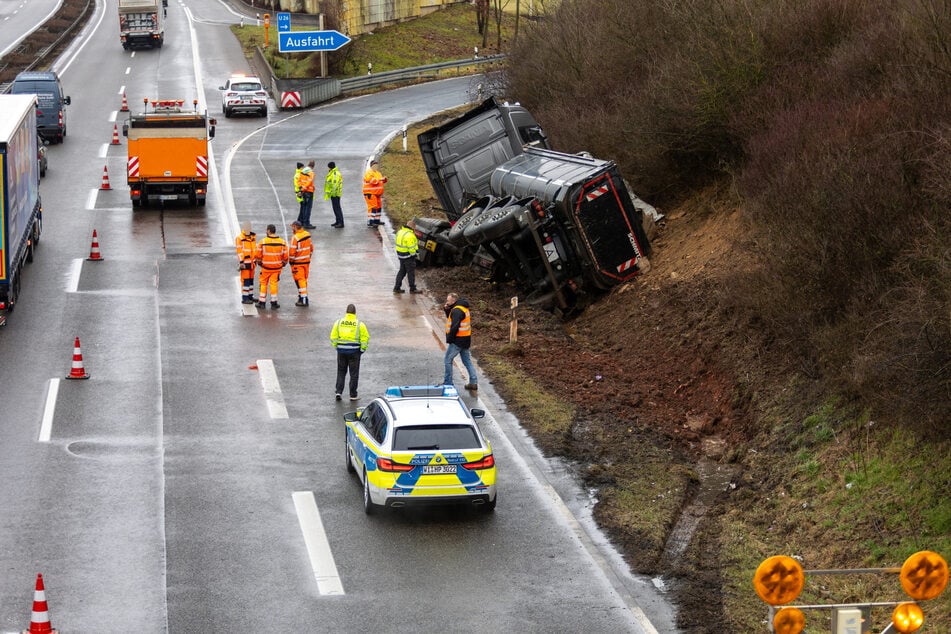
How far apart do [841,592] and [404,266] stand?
14509 millimetres

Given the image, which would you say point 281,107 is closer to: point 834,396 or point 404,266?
point 404,266

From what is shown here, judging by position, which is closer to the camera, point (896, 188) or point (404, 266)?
point (896, 188)

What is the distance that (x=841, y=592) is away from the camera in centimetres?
1286

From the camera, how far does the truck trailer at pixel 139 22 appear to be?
220 ft

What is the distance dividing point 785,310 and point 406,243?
946 cm

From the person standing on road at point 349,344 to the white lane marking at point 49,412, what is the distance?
417 cm

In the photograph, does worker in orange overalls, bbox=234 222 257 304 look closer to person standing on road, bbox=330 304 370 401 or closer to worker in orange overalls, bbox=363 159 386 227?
person standing on road, bbox=330 304 370 401

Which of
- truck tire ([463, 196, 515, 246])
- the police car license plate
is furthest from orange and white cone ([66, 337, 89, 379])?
the police car license plate

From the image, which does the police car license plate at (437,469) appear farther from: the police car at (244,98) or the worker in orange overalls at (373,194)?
the police car at (244,98)

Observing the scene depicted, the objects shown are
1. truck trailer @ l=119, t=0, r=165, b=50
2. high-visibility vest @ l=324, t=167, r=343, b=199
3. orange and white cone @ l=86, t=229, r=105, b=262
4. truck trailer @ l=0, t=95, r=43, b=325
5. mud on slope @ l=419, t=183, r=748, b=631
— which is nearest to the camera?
mud on slope @ l=419, t=183, r=748, b=631

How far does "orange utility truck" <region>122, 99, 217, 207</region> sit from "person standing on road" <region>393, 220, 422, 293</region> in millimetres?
9114

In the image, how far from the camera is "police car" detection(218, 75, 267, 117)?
48781 mm

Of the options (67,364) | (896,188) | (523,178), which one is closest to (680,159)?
(523,178)

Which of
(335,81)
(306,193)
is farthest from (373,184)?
(335,81)
